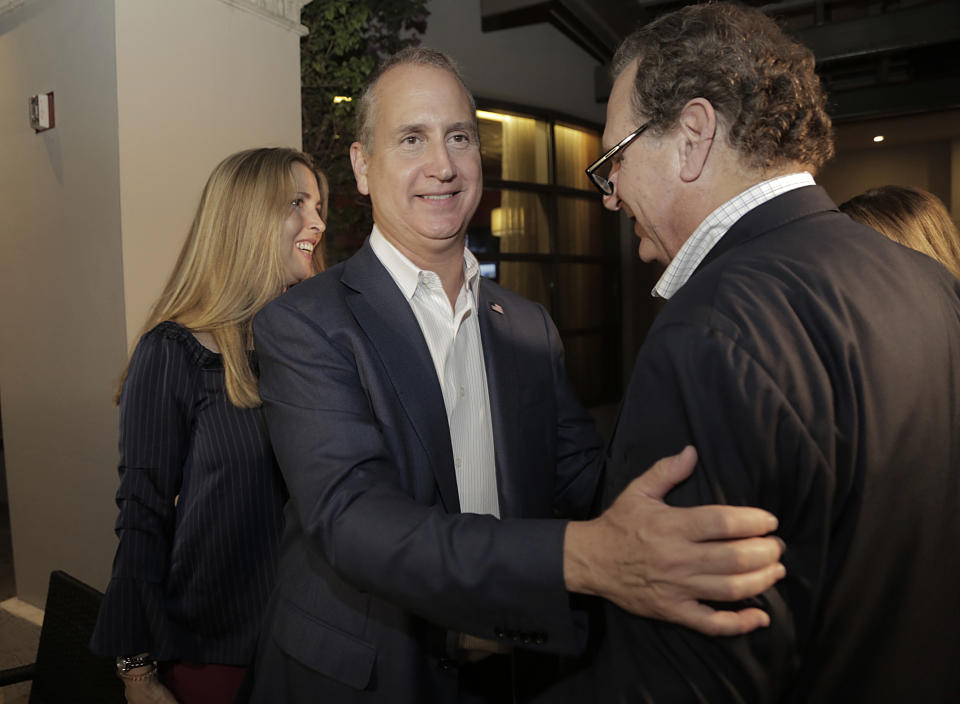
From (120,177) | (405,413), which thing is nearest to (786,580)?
(405,413)

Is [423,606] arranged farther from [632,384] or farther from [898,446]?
[898,446]

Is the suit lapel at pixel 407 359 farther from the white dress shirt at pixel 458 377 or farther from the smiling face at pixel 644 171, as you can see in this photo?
the smiling face at pixel 644 171

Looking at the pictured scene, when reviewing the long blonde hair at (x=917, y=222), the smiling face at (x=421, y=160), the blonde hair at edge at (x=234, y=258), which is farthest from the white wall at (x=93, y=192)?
the long blonde hair at (x=917, y=222)

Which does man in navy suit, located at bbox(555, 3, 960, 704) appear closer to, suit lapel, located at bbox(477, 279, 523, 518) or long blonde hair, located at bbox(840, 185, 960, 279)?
suit lapel, located at bbox(477, 279, 523, 518)

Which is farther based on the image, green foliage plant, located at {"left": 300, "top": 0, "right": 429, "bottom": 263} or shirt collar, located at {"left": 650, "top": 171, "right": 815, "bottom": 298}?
green foliage plant, located at {"left": 300, "top": 0, "right": 429, "bottom": 263}

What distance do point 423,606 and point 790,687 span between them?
1.64ft

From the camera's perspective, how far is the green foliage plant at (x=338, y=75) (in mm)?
4031

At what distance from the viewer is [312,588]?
126 centimetres

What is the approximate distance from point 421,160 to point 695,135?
653 millimetres

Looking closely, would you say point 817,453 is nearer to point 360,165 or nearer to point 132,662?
point 360,165

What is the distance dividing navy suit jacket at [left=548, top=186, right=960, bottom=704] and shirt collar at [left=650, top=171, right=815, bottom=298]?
0.11 m

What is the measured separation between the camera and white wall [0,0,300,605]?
8.73ft

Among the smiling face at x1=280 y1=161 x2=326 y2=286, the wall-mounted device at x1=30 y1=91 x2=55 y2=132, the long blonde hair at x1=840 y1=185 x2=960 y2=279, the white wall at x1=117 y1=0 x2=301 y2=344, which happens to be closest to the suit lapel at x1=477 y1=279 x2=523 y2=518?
the smiling face at x1=280 y1=161 x2=326 y2=286

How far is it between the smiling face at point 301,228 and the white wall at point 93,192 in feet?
3.19
